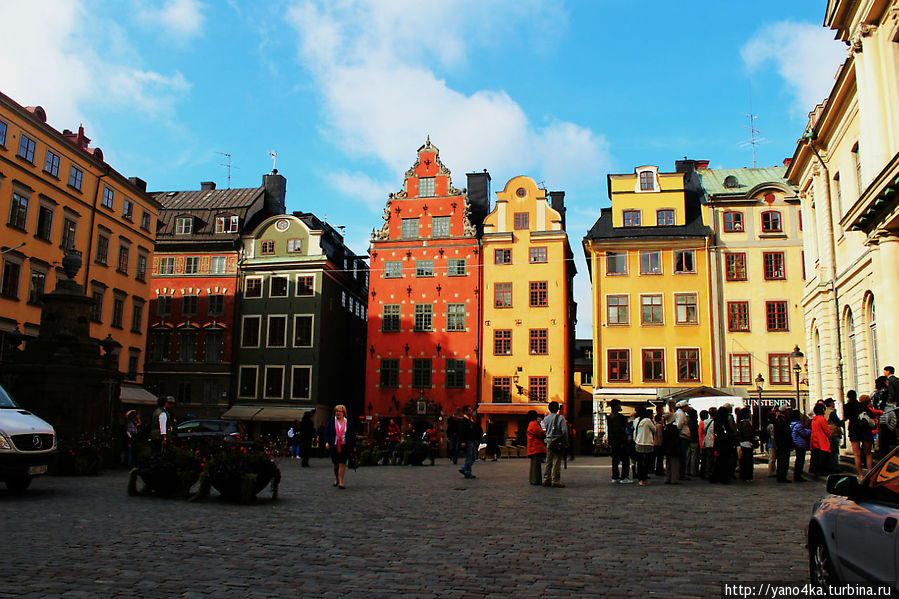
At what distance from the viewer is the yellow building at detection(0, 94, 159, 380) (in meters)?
35.8

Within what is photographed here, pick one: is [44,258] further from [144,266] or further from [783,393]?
[783,393]

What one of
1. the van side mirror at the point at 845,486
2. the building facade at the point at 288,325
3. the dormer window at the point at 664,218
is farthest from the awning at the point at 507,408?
the van side mirror at the point at 845,486

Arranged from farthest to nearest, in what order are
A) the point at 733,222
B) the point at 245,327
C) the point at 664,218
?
the point at 245,327
the point at 664,218
the point at 733,222

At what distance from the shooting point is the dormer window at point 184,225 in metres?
54.1

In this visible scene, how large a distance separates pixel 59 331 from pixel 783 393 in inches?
1406

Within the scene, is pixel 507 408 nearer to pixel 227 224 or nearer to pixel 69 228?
pixel 227 224

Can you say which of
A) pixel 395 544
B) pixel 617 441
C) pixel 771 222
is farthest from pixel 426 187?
pixel 395 544

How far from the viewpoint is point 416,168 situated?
50531mm

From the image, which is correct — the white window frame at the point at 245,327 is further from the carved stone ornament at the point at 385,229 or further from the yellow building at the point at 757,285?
the yellow building at the point at 757,285

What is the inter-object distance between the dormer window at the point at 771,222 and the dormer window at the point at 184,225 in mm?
37771

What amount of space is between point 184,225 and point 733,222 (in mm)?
36748

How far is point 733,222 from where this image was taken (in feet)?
145

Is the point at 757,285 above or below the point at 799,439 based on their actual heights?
above

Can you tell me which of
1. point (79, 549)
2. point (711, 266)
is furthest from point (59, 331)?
point (711, 266)
